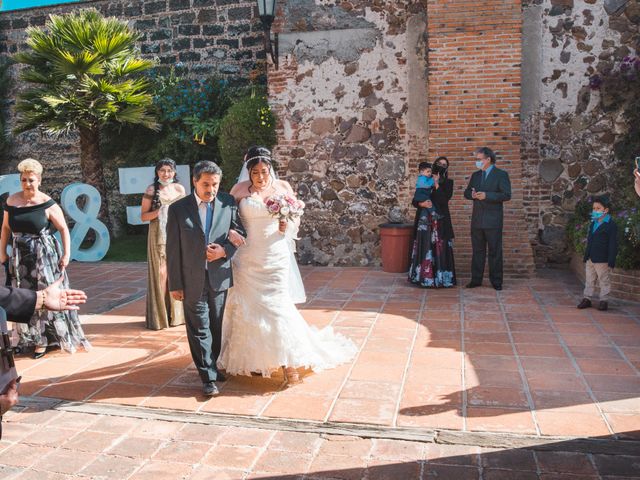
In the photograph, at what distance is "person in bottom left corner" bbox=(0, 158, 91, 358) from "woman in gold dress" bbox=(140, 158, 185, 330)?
878 millimetres

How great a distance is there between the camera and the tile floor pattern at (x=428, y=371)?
4191 millimetres

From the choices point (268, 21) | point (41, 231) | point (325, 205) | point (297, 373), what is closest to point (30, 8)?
point (268, 21)

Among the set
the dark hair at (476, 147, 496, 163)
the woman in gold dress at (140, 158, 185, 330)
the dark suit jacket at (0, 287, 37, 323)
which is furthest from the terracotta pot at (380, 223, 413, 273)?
the dark suit jacket at (0, 287, 37, 323)

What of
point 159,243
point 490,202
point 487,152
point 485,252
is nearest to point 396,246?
point 485,252

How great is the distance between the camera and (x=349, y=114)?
32.4 feet

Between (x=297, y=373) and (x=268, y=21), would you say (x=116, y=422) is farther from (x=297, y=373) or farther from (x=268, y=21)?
(x=268, y=21)

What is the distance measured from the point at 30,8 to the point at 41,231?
9.25m

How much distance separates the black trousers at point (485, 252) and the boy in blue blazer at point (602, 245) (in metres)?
1.35

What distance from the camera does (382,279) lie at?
9070 millimetres

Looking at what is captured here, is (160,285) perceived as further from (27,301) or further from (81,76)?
(81,76)

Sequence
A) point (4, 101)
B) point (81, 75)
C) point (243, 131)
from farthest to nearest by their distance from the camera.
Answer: point (4, 101)
point (81, 75)
point (243, 131)

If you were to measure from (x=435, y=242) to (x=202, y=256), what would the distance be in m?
4.59

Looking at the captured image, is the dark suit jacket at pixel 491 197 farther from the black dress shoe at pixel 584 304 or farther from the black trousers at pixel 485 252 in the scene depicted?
the black dress shoe at pixel 584 304

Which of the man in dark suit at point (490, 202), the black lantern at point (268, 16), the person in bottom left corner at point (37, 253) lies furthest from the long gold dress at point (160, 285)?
the black lantern at point (268, 16)
